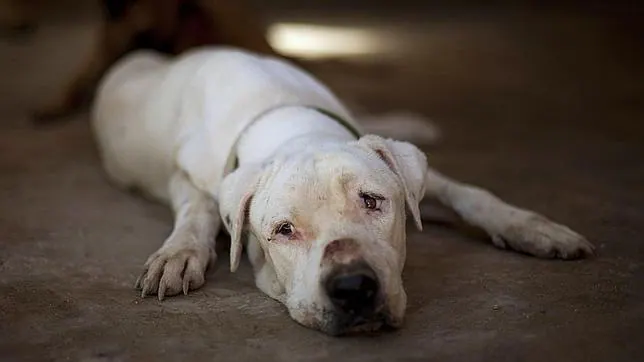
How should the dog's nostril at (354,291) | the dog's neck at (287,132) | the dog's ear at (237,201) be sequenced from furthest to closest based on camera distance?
the dog's neck at (287,132)
the dog's ear at (237,201)
the dog's nostril at (354,291)

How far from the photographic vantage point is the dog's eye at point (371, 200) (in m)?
2.13

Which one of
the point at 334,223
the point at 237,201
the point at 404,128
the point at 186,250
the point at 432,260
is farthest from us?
the point at 404,128

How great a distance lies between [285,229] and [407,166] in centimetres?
38

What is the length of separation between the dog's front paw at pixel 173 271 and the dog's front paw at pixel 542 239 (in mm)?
875

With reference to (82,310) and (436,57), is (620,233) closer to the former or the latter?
(82,310)

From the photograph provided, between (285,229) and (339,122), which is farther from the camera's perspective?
(339,122)

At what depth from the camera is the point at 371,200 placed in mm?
2146

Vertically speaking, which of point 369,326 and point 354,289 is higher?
point 354,289

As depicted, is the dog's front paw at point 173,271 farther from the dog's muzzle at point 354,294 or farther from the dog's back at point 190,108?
the dog's muzzle at point 354,294

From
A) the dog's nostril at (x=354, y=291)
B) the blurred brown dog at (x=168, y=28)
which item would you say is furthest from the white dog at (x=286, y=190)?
the blurred brown dog at (x=168, y=28)

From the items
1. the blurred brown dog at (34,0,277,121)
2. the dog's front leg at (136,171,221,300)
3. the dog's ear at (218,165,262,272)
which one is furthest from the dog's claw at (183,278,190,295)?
the blurred brown dog at (34,0,277,121)

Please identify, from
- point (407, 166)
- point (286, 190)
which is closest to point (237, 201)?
point (286, 190)

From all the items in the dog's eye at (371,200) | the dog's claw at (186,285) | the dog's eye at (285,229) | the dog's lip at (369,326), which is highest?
the dog's eye at (371,200)

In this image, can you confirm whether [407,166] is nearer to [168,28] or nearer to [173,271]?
[173,271]
